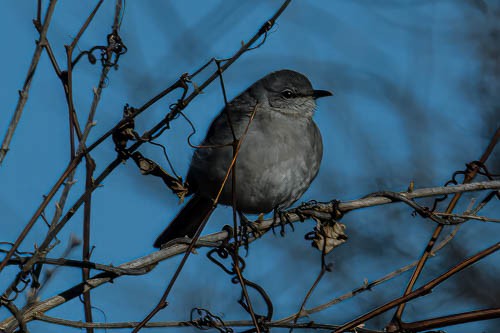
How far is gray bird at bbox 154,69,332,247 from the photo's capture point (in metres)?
5.07

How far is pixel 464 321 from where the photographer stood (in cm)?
263

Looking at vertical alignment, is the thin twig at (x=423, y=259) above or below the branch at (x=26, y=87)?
above

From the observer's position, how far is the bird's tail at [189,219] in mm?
5707

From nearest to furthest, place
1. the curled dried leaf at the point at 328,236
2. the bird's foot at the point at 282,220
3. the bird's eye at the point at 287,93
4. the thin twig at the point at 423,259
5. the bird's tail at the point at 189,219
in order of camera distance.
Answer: the thin twig at the point at 423,259 < the curled dried leaf at the point at 328,236 < the bird's foot at the point at 282,220 < the bird's tail at the point at 189,219 < the bird's eye at the point at 287,93

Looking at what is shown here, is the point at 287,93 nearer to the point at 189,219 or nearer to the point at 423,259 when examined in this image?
the point at 189,219

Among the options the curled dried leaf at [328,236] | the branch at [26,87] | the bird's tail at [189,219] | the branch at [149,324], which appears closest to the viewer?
the branch at [26,87]

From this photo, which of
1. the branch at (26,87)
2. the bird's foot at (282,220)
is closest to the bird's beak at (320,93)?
the bird's foot at (282,220)

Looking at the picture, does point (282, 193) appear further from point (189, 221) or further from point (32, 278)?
point (32, 278)

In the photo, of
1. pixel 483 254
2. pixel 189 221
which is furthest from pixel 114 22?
pixel 189 221

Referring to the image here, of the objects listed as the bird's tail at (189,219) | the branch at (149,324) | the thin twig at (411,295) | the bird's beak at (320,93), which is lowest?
the branch at (149,324)

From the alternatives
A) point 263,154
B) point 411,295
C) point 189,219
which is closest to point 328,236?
point 411,295

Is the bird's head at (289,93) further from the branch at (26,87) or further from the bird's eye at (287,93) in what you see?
the branch at (26,87)

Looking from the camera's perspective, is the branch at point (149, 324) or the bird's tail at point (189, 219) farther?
the bird's tail at point (189, 219)

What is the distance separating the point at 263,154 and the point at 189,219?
1.03m
